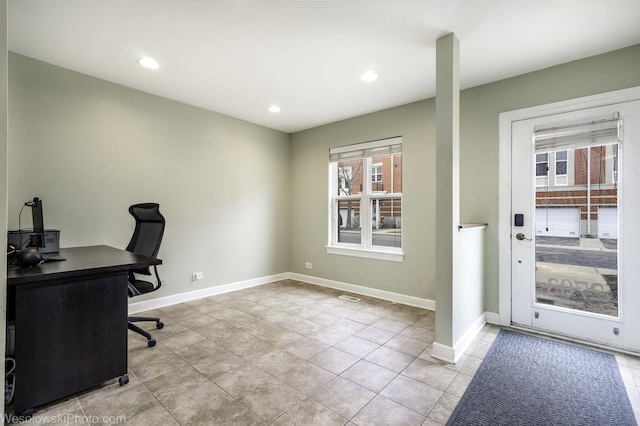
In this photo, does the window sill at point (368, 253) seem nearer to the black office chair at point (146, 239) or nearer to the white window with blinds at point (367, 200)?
the white window with blinds at point (367, 200)

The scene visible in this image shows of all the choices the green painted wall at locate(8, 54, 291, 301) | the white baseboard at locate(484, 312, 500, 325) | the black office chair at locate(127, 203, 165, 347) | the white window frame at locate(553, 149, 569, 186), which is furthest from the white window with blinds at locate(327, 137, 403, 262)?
the black office chair at locate(127, 203, 165, 347)

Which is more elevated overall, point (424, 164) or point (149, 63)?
point (149, 63)

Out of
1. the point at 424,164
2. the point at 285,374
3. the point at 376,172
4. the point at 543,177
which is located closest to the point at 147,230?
the point at 285,374

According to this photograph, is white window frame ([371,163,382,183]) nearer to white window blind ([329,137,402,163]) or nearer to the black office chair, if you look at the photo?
white window blind ([329,137,402,163])

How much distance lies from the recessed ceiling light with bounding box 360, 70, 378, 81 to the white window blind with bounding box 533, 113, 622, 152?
1715 millimetres

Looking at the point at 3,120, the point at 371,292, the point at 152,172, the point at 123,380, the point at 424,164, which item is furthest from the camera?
the point at 371,292

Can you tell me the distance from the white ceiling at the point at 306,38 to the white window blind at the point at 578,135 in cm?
62

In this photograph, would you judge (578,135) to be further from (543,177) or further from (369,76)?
(369,76)

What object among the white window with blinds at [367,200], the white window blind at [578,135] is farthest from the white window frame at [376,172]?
the white window blind at [578,135]

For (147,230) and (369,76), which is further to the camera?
(369,76)

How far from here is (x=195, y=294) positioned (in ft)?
13.0

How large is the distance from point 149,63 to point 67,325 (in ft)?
7.78

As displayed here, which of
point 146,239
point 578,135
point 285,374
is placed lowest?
point 285,374

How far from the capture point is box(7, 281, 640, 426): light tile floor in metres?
1.75
